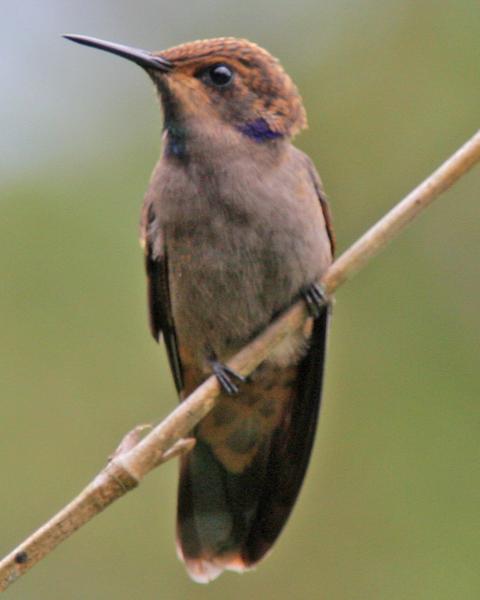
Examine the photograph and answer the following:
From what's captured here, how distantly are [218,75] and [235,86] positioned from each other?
0.08 metres

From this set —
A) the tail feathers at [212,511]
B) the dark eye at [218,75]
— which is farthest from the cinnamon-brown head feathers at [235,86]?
Result: the tail feathers at [212,511]

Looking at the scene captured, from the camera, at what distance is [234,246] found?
4309mm

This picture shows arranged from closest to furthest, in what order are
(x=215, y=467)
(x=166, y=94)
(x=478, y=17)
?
(x=166, y=94), (x=215, y=467), (x=478, y=17)

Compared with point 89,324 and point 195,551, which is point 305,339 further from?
point 89,324

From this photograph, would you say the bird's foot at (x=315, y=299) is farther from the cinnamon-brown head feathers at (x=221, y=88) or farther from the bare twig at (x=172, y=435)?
the cinnamon-brown head feathers at (x=221, y=88)

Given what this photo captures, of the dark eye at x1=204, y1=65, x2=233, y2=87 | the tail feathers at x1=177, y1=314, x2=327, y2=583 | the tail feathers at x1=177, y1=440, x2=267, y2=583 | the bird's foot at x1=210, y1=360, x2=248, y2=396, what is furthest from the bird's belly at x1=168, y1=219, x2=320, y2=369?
the tail feathers at x1=177, y1=440, x2=267, y2=583

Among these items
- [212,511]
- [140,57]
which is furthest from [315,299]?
[212,511]

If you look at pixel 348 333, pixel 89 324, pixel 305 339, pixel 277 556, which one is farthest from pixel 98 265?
pixel 305 339

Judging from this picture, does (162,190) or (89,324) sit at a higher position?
(162,190)

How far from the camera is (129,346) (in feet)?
23.9

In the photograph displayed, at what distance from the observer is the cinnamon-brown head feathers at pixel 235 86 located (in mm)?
4309

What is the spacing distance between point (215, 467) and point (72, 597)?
213 cm

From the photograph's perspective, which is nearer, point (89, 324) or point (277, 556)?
point (277, 556)

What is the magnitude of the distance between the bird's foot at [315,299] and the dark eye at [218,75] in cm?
81
